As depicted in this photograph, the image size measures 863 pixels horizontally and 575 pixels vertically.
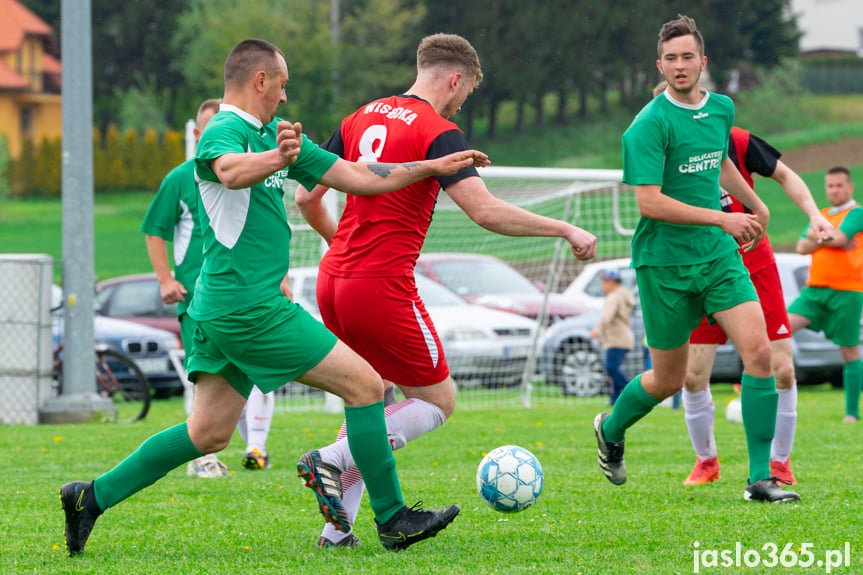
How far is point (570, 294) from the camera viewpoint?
15.1 metres

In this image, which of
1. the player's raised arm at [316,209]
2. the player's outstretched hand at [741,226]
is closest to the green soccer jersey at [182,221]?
the player's raised arm at [316,209]

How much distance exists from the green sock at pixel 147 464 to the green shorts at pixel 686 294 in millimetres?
2416

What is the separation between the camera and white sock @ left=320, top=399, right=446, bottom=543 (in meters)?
4.62

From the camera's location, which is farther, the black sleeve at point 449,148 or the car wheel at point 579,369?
the car wheel at point 579,369

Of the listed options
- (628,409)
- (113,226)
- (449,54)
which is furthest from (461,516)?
(113,226)

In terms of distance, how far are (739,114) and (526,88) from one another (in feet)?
32.7

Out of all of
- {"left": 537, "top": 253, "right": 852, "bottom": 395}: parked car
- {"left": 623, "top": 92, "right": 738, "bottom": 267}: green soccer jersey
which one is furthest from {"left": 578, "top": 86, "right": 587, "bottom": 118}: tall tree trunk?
{"left": 623, "top": 92, "right": 738, "bottom": 267}: green soccer jersey

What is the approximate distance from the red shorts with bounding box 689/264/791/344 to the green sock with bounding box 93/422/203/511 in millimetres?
3031

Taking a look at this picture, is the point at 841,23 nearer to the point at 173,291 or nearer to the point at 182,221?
the point at 182,221

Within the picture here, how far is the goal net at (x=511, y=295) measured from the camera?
13.0 metres

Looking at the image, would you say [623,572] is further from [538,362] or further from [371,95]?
[371,95]

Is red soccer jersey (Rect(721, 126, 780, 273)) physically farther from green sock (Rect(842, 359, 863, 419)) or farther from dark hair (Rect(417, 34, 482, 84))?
green sock (Rect(842, 359, 863, 419))

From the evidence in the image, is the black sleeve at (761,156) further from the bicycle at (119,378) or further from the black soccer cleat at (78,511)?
the bicycle at (119,378)

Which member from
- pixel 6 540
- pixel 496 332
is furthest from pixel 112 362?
pixel 6 540
